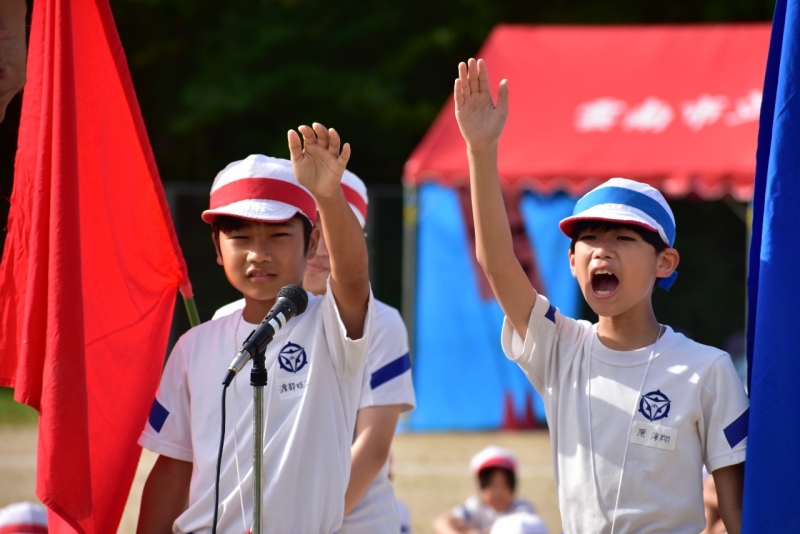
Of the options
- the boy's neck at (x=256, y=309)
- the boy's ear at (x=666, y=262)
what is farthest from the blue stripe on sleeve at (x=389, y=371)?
the boy's ear at (x=666, y=262)

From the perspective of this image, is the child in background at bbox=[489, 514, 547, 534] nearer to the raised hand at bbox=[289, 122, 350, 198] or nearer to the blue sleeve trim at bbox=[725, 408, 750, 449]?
the blue sleeve trim at bbox=[725, 408, 750, 449]

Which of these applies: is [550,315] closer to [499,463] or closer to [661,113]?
[499,463]

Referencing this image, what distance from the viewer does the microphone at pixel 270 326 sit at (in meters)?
2.79

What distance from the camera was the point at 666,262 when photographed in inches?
126

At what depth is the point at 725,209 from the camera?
53.9 feet

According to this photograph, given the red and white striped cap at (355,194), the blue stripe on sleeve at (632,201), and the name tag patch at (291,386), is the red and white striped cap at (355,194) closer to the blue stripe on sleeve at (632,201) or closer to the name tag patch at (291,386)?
the name tag patch at (291,386)

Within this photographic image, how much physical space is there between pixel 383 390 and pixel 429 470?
21.1 ft

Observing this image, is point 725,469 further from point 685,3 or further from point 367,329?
point 685,3

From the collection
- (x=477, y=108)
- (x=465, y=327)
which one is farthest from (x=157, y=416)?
(x=465, y=327)

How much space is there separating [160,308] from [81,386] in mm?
584

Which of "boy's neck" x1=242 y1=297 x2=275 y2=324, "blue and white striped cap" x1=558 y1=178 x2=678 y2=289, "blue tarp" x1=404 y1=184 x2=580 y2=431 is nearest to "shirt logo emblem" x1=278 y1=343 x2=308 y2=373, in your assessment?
"boy's neck" x1=242 y1=297 x2=275 y2=324

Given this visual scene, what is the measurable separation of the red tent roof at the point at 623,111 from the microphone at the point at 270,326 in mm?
6804

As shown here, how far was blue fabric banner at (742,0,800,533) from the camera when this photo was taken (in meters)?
2.87

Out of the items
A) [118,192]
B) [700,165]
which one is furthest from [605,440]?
[700,165]
